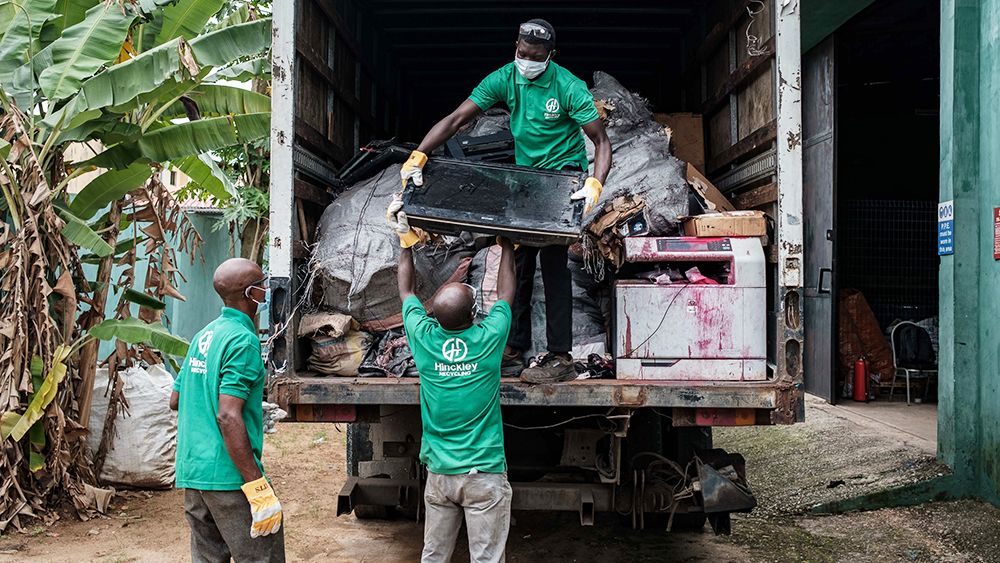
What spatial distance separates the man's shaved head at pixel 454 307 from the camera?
3.47 metres

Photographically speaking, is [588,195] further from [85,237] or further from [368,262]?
[85,237]

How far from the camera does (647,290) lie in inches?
163

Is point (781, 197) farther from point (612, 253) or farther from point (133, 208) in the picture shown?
point (133, 208)

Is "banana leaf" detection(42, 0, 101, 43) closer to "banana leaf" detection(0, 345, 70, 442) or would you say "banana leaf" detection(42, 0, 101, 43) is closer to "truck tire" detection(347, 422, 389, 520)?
"banana leaf" detection(0, 345, 70, 442)

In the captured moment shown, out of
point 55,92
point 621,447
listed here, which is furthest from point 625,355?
point 55,92

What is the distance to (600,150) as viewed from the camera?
4340mm

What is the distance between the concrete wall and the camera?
5879 millimetres

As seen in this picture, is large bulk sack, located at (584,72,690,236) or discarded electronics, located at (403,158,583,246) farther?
large bulk sack, located at (584,72,690,236)

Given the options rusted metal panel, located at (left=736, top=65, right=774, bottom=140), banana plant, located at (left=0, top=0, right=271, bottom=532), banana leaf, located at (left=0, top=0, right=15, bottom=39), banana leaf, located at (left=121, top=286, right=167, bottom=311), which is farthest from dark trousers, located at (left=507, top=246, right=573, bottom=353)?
banana leaf, located at (left=0, top=0, right=15, bottom=39)

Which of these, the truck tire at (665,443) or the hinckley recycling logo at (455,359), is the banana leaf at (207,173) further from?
the hinckley recycling logo at (455,359)

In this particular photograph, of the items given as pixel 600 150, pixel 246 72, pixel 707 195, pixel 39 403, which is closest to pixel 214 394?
pixel 600 150

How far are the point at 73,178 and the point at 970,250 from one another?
5875 millimetres

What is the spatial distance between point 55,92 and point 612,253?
11.9ft

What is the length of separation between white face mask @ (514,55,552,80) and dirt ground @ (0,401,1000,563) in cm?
257
